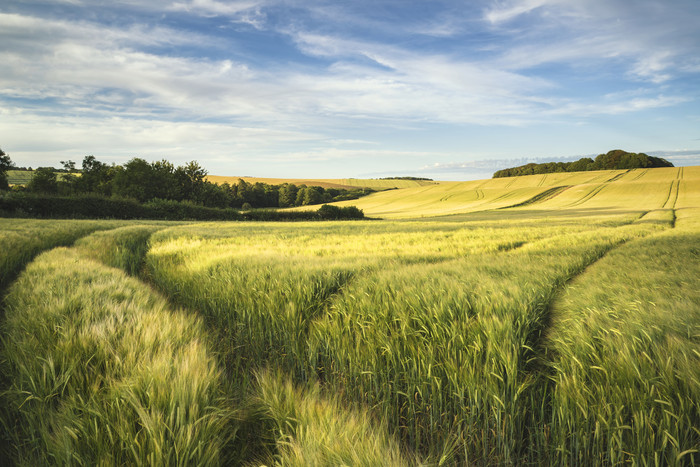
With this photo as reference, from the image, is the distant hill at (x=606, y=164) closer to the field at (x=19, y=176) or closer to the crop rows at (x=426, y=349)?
the crop rows at (x=426, y=349)

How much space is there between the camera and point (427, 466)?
4.40 ft

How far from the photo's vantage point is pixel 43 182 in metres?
60.4

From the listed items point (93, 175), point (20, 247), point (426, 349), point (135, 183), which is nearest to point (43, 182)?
point (93, 175)

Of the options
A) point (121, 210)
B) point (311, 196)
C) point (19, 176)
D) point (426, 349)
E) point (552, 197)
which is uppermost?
point (19, 176)

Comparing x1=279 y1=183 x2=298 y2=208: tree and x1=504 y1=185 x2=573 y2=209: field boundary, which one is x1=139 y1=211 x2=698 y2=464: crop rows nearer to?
x1=504 y1=185 x2=573 y2=209: field boundary

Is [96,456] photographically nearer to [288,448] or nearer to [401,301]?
[288,448]

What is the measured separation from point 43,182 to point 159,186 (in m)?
31.3

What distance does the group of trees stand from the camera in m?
48.4

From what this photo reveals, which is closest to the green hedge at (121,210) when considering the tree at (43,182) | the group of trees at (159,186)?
the group of trees at (159,186)

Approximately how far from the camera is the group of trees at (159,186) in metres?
48.4

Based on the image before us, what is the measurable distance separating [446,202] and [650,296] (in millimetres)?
65611

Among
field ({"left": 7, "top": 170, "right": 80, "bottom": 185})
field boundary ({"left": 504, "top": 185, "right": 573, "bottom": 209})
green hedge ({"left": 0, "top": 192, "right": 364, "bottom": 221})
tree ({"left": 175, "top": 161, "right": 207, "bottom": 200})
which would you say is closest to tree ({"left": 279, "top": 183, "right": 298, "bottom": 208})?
tree ({"left": 175, "top": 161, "right": 207, "bottom": 200})

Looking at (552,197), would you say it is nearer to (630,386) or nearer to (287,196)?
(287,196)

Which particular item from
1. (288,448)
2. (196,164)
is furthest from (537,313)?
(196,164)
